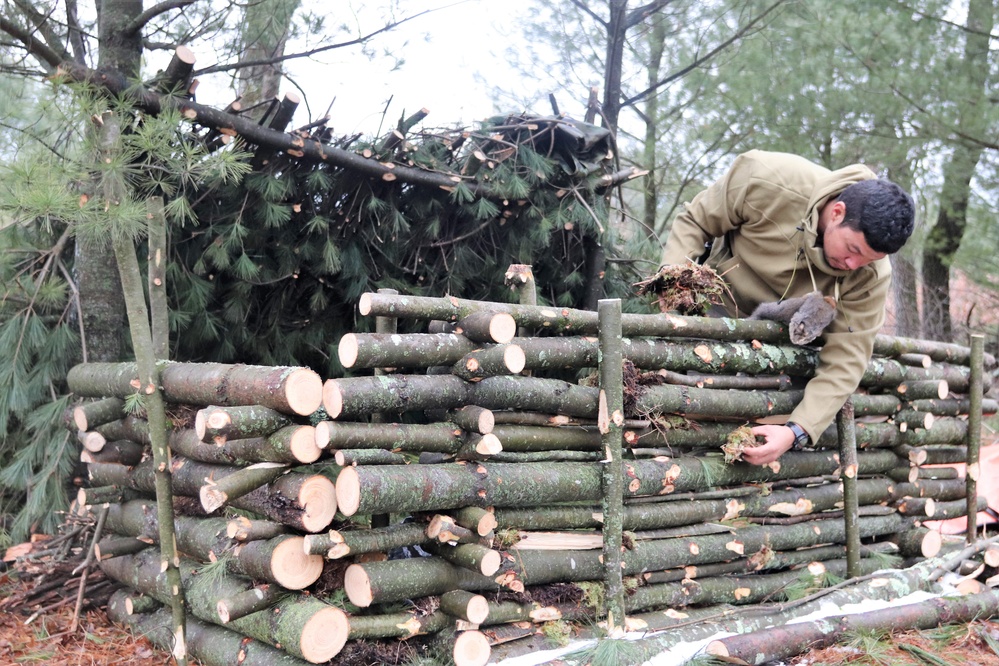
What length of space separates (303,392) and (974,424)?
15.9 ft

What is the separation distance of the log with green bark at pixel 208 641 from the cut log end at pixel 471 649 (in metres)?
0.62

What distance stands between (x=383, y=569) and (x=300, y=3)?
142 inches

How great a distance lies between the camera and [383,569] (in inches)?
133

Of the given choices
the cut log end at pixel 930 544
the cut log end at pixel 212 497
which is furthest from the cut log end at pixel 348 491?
the cut log end at pixel 930 544

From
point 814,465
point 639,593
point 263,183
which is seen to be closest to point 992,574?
point 814,465

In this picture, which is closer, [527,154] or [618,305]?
[618,305]

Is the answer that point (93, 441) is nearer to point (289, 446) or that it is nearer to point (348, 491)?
point (289, 446)

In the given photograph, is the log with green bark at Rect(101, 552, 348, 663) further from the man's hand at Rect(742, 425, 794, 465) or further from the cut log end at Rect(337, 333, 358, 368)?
the man's hand at Rect(742, 425, 794, 465)

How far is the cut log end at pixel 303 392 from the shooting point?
10.5 feet

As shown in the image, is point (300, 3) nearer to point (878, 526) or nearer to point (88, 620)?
point (88, 620)

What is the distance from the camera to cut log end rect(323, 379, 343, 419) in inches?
127

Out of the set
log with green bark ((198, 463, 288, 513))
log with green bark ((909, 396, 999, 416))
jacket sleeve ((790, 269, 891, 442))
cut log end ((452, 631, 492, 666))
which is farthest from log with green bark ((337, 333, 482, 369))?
log with green bark ((909, 396, 999, 416))

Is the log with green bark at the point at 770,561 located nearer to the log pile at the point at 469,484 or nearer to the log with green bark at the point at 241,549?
the log pile at the point at 469,484

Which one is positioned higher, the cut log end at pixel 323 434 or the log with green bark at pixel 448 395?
the log with green bark at pixel 448 395
